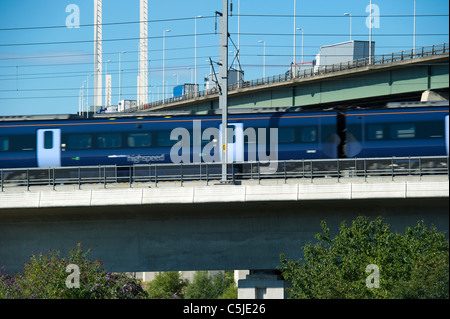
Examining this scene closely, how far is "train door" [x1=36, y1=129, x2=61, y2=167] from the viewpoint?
1420 inches

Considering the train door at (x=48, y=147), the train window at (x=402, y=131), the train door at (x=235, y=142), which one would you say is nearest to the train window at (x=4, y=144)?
the train door at (x=48, y=147)

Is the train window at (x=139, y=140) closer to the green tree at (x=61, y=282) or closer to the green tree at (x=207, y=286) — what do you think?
the green tree at (x=61, y=282)

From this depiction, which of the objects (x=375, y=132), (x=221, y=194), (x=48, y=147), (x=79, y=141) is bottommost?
(x=221, y=194)

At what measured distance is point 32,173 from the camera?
3042cm

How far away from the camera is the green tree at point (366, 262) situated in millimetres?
20828

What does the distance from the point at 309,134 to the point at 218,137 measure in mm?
4854

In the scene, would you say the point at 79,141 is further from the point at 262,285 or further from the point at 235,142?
the point at 262,285

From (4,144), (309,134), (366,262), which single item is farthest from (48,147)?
(366,262)

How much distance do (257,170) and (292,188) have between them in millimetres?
4569

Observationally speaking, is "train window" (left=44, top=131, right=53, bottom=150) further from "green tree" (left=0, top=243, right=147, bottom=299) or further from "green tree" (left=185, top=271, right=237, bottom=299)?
"green tree" (left=185, top=271, right=237, bottom=299)

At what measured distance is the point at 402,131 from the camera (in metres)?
35.3

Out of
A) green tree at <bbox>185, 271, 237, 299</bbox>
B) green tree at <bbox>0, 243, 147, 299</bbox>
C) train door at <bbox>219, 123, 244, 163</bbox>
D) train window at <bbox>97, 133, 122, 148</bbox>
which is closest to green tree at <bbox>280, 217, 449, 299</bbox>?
green tree at <bbox>0, 243, 147, 299</bbox>

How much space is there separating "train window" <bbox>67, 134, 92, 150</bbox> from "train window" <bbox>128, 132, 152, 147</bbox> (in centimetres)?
222
